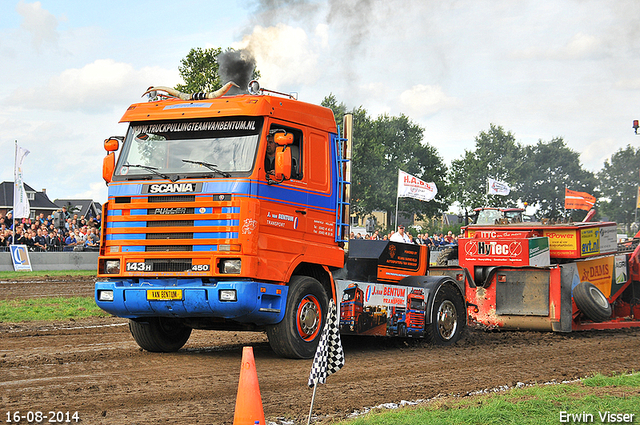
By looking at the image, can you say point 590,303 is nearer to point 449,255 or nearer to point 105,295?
point 449,255

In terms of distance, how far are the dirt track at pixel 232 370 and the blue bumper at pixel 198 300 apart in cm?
63

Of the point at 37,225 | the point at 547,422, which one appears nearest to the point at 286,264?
the point at 547,422

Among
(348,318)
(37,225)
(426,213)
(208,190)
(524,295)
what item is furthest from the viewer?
(426,213)

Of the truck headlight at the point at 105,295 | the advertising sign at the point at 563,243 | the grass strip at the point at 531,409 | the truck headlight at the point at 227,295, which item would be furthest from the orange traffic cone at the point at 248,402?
the advertising sign at the point at 563,243

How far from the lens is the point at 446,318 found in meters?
11.3

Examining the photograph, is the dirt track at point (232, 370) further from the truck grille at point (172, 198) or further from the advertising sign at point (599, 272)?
the truck grille at point (172, 198)

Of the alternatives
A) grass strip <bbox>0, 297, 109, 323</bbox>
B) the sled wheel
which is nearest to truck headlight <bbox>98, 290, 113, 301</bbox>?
grass strip <bbox>0, 297, 109, 323</bbox>

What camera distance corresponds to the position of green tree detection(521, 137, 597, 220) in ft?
315

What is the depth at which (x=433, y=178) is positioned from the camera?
74.7m

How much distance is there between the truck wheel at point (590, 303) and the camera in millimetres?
12086

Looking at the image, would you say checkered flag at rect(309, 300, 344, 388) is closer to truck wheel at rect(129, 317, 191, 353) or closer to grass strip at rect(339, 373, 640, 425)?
grass strip at rect(339, 373, 640, 425)

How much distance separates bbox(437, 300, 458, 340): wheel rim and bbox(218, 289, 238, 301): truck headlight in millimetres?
4111

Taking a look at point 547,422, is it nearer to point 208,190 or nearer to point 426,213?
point 208,190

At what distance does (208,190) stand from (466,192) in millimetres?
84394
